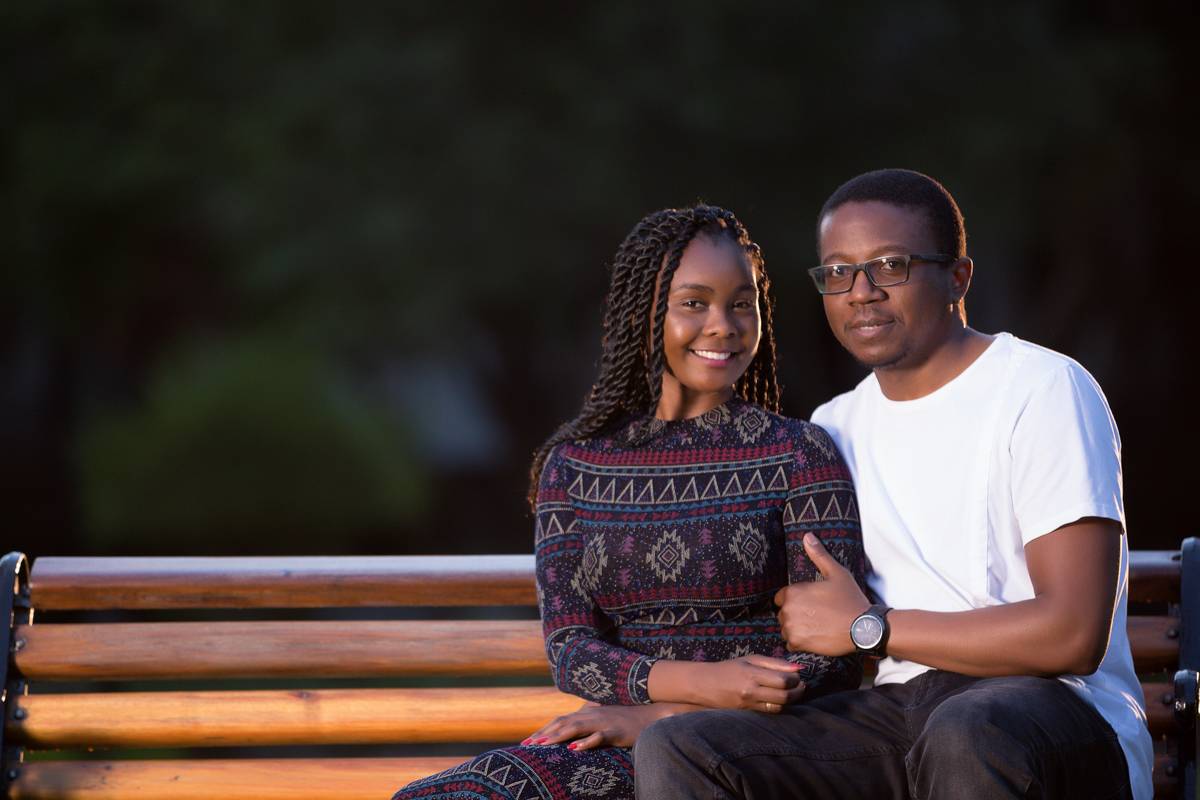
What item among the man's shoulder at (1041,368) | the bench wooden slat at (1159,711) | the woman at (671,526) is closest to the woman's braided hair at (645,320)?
the woman at (671,526)

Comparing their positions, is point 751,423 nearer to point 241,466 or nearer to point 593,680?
point 593,680

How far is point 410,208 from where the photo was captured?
10.6m

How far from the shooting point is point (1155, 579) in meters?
3.07

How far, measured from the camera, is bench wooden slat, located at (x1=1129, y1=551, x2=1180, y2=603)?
10.0 feet

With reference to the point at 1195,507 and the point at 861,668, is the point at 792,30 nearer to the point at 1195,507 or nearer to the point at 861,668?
the point at 1195,507

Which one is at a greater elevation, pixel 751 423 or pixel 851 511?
pixel 751 423

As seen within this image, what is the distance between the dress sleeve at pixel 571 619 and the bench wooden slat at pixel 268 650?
11.1 inches

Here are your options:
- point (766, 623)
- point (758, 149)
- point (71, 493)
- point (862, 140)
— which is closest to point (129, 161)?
point (71, 493)

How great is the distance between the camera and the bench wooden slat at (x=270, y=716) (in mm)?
3115

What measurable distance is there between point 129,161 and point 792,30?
6.40 metres

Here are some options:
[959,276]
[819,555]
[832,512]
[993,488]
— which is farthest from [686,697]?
[959,276]

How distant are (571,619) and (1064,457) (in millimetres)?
1233

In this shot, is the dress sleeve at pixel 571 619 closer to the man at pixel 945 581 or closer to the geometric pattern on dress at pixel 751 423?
the man at pixel 945 581

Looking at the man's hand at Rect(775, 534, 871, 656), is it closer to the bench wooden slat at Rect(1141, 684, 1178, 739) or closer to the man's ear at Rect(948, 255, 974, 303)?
the man's ear at Rect(948, 255, 974, 303)
